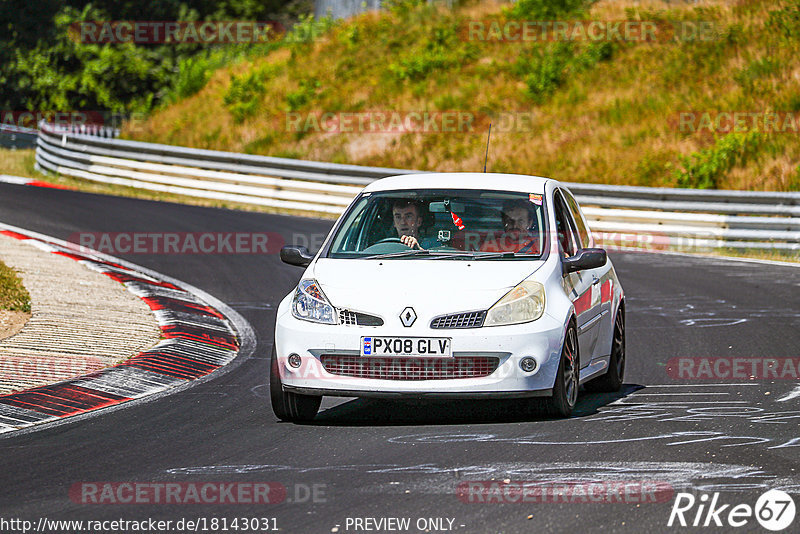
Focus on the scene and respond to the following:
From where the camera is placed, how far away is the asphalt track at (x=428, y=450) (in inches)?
221

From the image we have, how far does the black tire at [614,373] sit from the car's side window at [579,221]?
0.64 m

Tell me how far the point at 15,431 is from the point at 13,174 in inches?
917

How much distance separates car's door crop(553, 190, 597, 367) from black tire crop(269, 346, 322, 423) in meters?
1.84

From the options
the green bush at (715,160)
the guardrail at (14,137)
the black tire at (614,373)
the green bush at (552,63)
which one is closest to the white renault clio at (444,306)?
the black tire at (614,373)

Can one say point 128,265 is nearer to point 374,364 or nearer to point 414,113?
point 374,364

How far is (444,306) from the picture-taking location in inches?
296

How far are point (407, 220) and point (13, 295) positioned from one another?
5.06 m

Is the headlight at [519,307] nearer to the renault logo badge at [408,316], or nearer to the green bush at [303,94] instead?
the renault logo badge at [408,316]

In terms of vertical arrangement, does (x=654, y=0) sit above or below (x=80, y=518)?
above

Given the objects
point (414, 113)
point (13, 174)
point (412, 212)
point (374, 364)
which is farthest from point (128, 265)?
point (414, 113)

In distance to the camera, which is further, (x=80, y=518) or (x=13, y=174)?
(x=13, y=174)

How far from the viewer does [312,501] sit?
228 inches

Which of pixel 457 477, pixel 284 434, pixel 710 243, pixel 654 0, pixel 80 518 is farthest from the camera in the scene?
pixel 654 0

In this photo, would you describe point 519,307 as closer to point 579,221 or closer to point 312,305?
point 312,305
